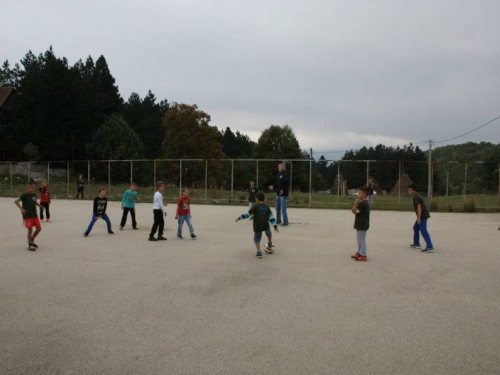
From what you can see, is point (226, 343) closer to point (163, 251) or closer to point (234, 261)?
point (234, 261)

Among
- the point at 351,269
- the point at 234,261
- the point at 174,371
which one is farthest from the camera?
the point at 234,261

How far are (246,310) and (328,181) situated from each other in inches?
1092

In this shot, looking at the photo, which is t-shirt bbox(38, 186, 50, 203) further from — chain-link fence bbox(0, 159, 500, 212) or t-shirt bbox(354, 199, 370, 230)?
t-shirt bbox(354, 199, 370, 230)

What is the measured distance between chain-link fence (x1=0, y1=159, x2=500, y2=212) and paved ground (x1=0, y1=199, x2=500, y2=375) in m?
13.3

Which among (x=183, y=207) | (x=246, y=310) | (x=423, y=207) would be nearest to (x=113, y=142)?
(x=183, y=207)

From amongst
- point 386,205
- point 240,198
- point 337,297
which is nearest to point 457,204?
point 386,205

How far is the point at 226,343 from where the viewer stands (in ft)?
A: 13.5

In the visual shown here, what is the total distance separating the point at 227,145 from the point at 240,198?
8947 cm

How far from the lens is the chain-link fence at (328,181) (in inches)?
910

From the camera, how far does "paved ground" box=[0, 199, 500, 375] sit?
3.75 m

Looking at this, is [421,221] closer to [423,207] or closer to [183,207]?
[423,207]

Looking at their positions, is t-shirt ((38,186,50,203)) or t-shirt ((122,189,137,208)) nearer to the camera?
t-shirt ((122,189,137,208))

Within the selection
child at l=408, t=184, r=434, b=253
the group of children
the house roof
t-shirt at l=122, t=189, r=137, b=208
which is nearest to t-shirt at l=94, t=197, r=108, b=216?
the group of children

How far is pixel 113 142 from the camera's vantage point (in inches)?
2327
